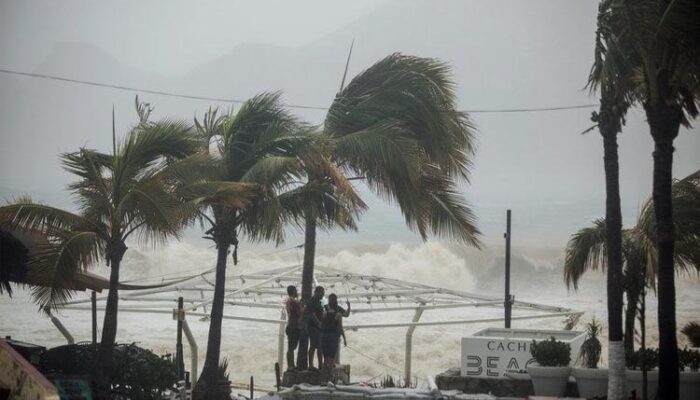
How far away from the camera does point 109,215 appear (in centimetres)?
1659

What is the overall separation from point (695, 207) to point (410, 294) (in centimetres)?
822

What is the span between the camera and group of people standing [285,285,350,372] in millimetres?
18953

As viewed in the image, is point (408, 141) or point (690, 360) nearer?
point (690, 360)

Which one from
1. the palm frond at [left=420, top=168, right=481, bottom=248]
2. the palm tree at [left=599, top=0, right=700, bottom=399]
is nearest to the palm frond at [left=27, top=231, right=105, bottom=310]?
the palm frond at [left=420, top=168, right=481, bottom=248]

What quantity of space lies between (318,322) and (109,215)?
15.5 ft

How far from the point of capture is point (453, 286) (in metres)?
98.8

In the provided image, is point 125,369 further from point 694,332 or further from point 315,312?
point 694,332

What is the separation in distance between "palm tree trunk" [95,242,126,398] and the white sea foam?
40599 mm

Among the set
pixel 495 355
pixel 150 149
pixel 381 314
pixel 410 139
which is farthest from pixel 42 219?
pixel 381 314

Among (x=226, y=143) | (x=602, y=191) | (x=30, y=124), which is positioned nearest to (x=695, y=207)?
(x=226, y=143)

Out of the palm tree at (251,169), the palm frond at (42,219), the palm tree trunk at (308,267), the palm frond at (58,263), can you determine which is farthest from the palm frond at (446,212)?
the palm frond at (58,263)

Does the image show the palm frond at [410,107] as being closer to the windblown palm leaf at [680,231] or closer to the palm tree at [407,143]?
the palm tree at [407,143]

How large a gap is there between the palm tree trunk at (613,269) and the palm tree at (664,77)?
61 cm

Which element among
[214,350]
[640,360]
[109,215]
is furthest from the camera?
[214,350]
